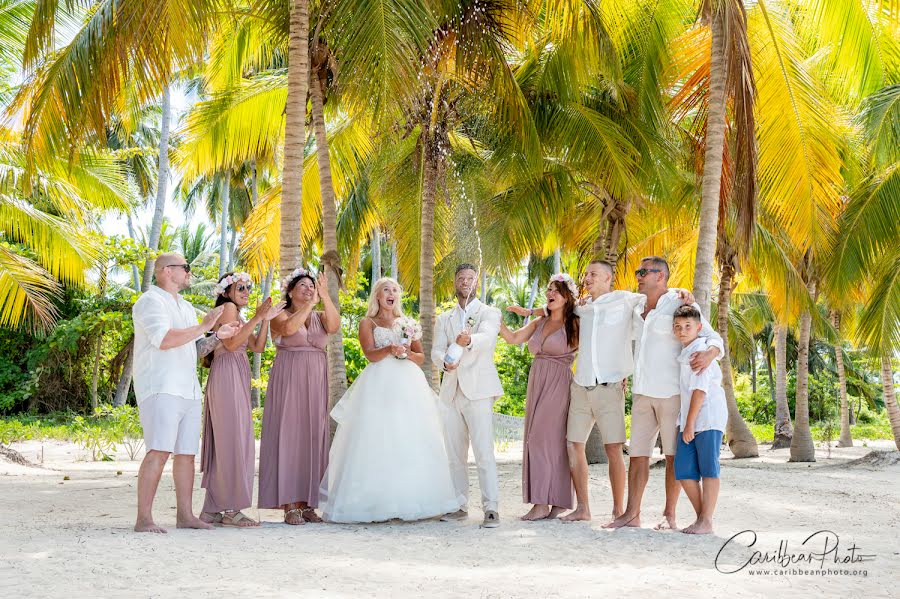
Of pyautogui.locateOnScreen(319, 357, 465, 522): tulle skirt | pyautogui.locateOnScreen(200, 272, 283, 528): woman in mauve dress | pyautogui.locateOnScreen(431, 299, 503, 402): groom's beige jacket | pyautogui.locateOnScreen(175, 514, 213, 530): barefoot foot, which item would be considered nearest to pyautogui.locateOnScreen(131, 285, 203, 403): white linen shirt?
pyautogui.locateOnScreen(200, 272, 283, 528): woman in mauve dress

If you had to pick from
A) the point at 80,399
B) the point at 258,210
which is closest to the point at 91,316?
the point at 80,399

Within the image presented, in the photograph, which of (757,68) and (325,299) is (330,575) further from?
(757,68)

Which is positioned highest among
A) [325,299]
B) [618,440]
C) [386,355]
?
[325,299]

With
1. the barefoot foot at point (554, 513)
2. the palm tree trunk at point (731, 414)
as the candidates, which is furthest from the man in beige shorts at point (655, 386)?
the palm tree trunk at point (731, 414)

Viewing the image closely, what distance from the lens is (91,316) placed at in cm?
2045

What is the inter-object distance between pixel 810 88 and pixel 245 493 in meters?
7.62

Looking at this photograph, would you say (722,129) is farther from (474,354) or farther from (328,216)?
(328,216)

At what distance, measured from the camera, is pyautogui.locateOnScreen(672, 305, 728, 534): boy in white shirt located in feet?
21.1

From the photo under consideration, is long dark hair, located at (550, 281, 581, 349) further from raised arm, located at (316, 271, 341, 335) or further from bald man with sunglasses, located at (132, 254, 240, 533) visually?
bald man with sunglasses, located at (132, 254, 240, 533)

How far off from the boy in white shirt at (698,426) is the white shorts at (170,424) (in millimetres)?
3534

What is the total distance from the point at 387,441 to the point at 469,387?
82 cm

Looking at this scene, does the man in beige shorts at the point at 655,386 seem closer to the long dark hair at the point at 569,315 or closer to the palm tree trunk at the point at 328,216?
the long dark hair at the point at 569,315

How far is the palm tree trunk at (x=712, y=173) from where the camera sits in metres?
8.42

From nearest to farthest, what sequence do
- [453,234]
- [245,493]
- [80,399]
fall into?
[245,493] → [453,234] → [80,399]
